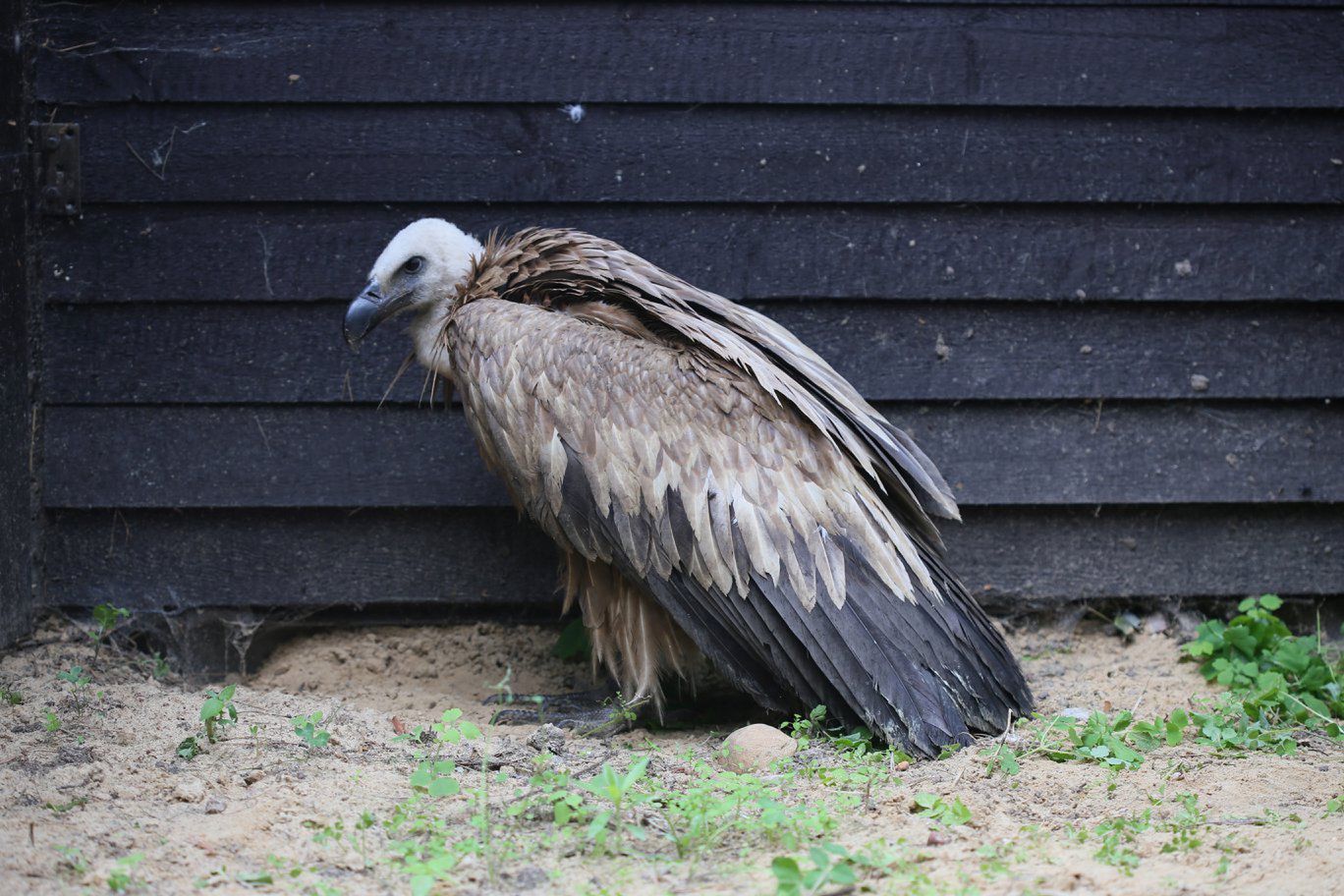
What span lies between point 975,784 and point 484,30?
2.89 meters

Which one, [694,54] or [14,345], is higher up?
[694,54]

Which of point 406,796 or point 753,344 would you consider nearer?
point 406,796

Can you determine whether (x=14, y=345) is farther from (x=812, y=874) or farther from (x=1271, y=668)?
(x=1271, y=668)

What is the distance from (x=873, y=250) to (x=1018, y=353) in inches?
25.6

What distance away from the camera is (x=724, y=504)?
3.46 m

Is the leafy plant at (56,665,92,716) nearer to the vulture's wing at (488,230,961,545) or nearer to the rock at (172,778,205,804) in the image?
the rock at (172,778,205,804)

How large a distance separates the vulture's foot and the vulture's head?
134 centimetres

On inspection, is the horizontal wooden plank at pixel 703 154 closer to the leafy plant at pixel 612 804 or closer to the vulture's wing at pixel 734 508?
the vulture's wing at pixel 734 508

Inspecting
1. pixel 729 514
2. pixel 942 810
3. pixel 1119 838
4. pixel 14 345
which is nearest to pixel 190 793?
pixel 729 514

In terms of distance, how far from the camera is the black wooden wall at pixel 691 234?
401cm

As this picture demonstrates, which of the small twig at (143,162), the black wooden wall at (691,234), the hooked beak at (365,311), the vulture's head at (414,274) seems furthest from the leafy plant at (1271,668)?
the small twig at (143,162)

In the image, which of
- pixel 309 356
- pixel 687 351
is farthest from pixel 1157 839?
pixel 309 356

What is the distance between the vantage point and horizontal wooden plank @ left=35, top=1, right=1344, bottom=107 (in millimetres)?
3961

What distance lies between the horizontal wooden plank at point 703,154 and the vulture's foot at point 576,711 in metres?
1.74
